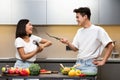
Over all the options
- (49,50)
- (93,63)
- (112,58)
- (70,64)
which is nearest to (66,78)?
(93,63)

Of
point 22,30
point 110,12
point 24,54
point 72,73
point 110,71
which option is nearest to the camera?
point 72,73

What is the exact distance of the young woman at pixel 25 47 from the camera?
3.46m

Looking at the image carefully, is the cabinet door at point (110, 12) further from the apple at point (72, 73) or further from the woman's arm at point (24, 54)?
the apple at point (72, 73)

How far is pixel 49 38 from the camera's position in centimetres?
537

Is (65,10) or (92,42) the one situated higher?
(65,10)

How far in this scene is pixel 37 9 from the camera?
4984 mm

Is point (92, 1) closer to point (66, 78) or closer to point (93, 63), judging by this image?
point (93, 63)

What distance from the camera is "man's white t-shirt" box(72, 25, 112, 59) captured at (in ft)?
10.5

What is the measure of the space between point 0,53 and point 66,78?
289cm

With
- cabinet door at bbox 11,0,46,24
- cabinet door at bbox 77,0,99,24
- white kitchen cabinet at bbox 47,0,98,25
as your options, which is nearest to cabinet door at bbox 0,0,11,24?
cabinet door at bbox 11,0,46,24

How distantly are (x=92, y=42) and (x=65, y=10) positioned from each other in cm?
189

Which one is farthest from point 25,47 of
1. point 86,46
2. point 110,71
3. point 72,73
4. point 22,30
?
point 110,71

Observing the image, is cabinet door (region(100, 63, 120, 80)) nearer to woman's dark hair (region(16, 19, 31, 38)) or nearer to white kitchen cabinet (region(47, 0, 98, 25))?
white kitchen cabinet (region(47, 0, 98, 25))

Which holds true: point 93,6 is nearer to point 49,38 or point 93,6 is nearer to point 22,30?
point 49,38
